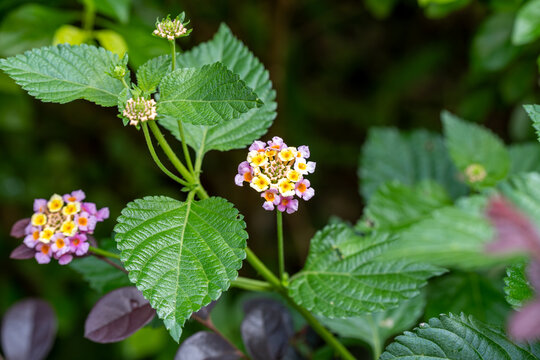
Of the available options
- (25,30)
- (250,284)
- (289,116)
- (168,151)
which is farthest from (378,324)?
(289,116)

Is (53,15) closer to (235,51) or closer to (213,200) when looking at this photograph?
(235,51)

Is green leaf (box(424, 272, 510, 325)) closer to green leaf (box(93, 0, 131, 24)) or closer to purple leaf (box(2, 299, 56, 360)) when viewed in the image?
purple leaf (box(2, 299, 56, 360))

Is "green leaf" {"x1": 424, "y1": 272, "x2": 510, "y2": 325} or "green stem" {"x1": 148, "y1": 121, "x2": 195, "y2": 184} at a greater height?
"green stem" {"x1": 148, "y1": 121, "x2": 195, "y2": 184}

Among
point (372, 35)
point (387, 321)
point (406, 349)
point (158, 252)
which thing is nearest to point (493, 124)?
point (372, 35)

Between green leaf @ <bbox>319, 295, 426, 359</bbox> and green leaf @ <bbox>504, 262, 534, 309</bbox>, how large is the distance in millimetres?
319

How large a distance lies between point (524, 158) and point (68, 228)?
3.59 ft

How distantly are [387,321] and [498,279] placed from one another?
0.34 m

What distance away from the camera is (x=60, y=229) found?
0.78 meters

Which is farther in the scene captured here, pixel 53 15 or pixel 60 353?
pixel 60 353

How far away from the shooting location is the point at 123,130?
2258 millimetres

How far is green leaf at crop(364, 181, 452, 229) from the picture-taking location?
3.73 feet

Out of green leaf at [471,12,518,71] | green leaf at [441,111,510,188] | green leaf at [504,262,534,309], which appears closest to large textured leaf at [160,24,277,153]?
green leaf at [504,262,534,309]

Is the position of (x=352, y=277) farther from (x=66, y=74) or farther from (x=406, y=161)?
(x=406, y=161)

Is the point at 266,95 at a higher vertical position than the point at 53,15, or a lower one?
lower
